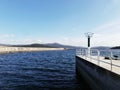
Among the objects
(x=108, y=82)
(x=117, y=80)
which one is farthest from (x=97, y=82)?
(x=117, y=80)

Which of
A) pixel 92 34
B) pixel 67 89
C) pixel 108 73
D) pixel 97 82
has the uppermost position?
pixel 92 34

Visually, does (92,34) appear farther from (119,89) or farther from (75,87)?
(119,89)

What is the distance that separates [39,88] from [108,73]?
23.7 ft

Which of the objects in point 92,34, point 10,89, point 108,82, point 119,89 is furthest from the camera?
point 92,34

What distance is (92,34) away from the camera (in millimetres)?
22812

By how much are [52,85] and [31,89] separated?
86.6 inches

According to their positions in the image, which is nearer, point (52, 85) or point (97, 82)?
point (97, 82)

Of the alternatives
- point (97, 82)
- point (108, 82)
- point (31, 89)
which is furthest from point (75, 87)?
point (108, 82)

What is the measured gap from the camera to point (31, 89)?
580 inches

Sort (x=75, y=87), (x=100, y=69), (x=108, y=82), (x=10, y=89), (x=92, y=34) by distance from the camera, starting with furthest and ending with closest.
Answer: (x=92, y=34) → (x=75, y=87) → (x=10, y=89) → (x=100, y=69) → (x=108, y=82)

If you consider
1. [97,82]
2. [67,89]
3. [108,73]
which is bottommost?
[67,89]

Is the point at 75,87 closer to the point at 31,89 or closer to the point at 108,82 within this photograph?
the point at 31,89

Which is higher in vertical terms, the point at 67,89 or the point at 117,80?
the point at 117,80

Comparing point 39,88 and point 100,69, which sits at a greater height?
point 100,69
